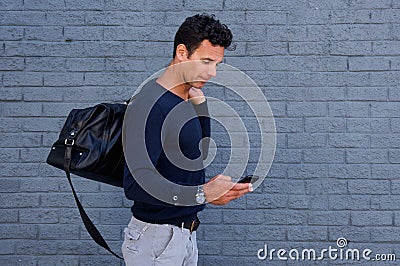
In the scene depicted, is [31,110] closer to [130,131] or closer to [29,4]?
[29,4]

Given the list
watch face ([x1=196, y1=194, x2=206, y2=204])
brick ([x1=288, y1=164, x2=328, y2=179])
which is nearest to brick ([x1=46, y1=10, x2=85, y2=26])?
brick ([x1=288, y1=164, x2=328, y2=179])

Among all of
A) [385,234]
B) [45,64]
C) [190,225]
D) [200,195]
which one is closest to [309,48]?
[385,234]

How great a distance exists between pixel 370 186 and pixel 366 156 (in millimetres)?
205

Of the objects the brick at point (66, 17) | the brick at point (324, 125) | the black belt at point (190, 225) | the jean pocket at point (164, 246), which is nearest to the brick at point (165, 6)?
the brick at point (66, 17)

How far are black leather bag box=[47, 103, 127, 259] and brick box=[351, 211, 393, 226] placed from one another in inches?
82.7

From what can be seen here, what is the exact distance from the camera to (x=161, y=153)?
263 centimetres

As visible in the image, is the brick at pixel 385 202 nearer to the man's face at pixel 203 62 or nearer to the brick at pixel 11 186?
the man's face at pixel 203 62

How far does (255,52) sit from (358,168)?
3.44ft

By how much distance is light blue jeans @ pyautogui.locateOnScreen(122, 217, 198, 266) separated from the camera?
269cm

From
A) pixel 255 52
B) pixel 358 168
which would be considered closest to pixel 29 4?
pixel 255 52

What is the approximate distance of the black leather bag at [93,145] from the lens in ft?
8.79

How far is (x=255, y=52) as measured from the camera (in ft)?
14.1

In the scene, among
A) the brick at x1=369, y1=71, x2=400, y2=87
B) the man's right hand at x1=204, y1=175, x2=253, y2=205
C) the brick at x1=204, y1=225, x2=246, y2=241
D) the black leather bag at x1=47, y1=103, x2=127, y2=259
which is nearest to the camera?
the man's right hand at x1=204, y1=175, x2=253, y2=205

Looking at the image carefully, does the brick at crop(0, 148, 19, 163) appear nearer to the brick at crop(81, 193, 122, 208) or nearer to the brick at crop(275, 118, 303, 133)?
the brick at crop(81, 193, 122, 208)
